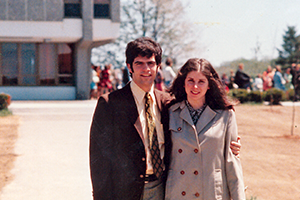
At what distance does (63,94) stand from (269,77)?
11.1 metres

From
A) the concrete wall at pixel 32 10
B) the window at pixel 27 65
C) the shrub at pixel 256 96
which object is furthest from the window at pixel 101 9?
the shrub at pixel 256 96

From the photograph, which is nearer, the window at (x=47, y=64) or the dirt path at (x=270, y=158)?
the dirt path at (x=270, y=158)

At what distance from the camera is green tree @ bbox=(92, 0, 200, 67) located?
108 ft

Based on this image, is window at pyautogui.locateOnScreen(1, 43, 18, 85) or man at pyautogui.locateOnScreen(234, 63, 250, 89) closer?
man at pyautogui.locateOnScreen(234, 63, 250, 89)

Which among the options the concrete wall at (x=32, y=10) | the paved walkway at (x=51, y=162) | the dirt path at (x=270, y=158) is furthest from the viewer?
the concrete wall at (x=32, y=10)

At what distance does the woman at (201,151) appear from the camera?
2.61 meters

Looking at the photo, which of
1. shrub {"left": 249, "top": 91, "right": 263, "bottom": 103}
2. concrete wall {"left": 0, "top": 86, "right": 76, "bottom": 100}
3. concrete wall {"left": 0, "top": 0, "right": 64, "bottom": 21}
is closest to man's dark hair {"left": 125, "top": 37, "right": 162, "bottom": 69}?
shrub {"left": 249, "top": 91, "right": 263, "bottom": 103}

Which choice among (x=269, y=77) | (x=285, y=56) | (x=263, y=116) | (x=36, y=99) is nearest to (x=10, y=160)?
(x=263, y=116)

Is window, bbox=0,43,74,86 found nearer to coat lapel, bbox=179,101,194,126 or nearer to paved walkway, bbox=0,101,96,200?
paved walkway, bbox=0,101,96,200

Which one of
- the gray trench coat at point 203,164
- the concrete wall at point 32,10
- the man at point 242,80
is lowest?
the man at point 242,80

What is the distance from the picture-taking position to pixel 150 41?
8.61 feet

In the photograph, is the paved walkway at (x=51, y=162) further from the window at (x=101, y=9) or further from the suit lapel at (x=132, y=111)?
the window at (x=101, y=9)

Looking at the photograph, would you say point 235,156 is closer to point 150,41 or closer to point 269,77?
point 150,41

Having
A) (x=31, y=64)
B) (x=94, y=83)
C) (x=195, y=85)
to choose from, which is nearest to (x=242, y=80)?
(x=94, y=83)
